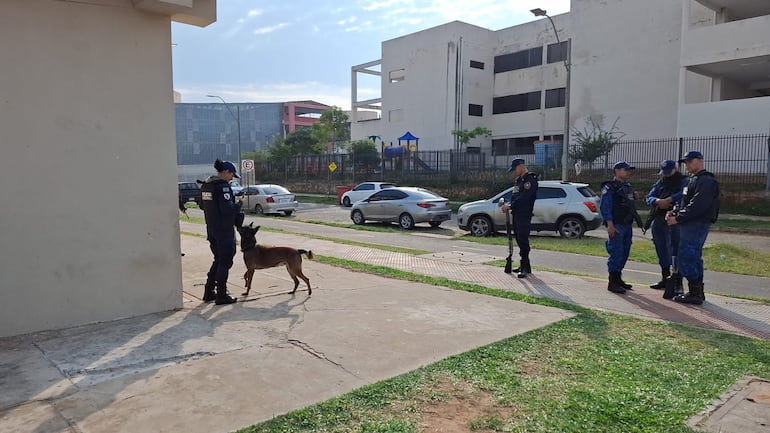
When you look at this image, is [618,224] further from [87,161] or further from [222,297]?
[87,161]

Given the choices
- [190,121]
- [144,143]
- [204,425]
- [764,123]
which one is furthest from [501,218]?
[190,121]

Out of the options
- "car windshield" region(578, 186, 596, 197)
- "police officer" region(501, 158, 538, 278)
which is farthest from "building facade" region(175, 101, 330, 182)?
"police officer" region(501, 158, 538, 278)

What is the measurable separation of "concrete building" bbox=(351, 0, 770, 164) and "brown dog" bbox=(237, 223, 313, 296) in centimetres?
2057

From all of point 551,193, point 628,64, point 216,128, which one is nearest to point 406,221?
point 551,193

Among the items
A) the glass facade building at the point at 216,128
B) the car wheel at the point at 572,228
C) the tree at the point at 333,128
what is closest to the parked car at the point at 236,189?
the car wheel at the point at 572,228

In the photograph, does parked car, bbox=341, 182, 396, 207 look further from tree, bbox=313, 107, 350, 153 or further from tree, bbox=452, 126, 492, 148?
tree, bbox=313, 107, 350, 153

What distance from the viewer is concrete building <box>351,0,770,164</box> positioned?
79.7ft

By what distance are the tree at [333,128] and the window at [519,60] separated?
62.9ft

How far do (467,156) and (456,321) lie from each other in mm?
25804

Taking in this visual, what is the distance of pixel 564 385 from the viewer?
3863 millimetres

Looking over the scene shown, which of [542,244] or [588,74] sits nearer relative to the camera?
[542,244]

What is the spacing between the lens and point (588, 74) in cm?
3803

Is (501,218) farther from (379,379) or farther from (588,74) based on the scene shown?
(588,74)

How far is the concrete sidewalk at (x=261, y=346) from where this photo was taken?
3.45 m
